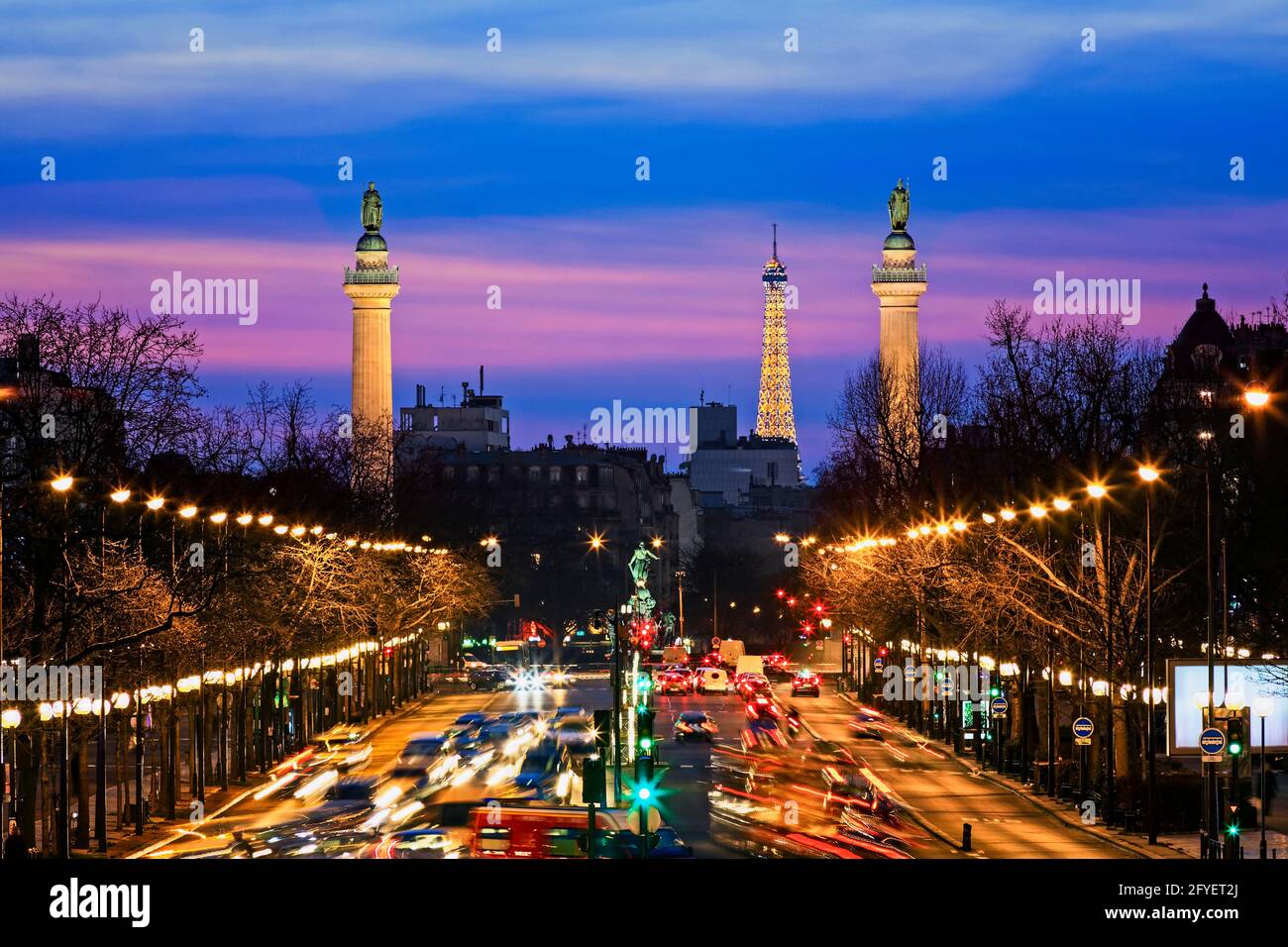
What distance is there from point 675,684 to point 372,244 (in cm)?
5272

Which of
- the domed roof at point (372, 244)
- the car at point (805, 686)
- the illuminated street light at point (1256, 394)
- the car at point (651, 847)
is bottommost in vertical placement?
the car at point (805, 686)

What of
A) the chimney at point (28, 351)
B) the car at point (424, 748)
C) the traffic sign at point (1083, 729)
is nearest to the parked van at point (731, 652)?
the car at point (424, 748)

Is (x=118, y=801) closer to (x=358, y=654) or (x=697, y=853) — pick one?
(x=697, y=853)

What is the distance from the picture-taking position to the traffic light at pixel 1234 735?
42781 mm

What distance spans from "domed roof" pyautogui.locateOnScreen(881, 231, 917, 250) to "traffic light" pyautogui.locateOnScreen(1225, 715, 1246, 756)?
11539 centimetres

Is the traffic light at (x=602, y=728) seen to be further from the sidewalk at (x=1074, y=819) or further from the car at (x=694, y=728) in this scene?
the car at (x=694, y=728)

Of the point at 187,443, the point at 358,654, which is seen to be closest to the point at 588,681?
the point at 358,654

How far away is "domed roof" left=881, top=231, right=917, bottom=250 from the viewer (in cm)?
15700

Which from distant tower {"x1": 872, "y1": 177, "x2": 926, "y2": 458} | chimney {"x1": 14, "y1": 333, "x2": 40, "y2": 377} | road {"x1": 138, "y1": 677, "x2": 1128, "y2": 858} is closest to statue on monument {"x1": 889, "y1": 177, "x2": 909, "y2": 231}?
distant tower {"x1": 872, "y1": 177, "x2": 926, "y2": 458}

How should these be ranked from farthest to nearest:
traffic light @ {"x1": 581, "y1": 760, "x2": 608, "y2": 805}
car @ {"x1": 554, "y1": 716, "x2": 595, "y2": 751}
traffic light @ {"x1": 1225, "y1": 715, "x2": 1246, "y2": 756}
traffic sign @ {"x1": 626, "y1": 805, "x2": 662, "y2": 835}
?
car @ {"x1": 554, "y1": 716, "x2": 595, "y2": 751} → traffic sign @ {"x1": 626, "y1": 805, "x2": 662, "y2": 835} → traffic light @ {"x1": 1225, "y1": 715, "x2": 1246, "y2": 756} → traffic light @ {"x1": 581, "y1": 760, "x2": 608, "y2": 805}

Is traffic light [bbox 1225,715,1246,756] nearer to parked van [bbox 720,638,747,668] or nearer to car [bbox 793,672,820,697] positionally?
car [bbox 793,672,820,697]

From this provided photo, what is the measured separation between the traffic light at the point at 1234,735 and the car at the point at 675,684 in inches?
2799

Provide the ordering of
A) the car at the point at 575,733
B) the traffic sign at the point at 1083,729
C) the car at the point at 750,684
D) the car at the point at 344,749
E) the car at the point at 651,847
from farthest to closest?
the car at the point at 750,684 < the car at the point at 344,749 < the car at the point at 575,733 < the traffic sign at the point at 1083,729 < the car at the point at 651,847
